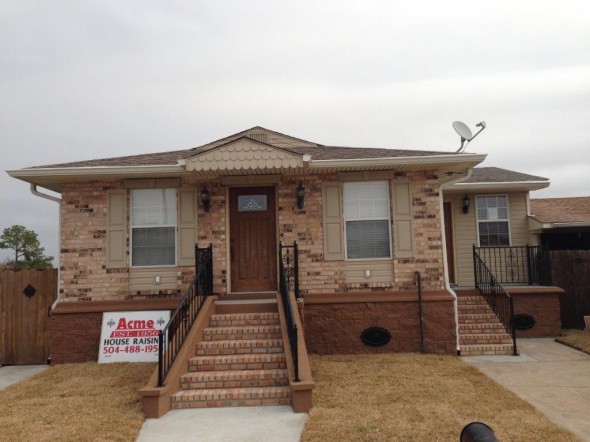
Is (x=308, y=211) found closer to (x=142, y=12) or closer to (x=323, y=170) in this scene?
(x=323, y=170)

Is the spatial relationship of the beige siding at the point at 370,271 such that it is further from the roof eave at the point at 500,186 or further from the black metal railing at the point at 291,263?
the roof eave at the point at 500,186

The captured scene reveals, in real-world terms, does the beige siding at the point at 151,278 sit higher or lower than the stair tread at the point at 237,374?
higher

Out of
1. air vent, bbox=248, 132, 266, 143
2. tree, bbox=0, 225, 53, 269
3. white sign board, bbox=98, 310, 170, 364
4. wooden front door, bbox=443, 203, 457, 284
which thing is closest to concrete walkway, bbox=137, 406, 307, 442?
white sign board, bbox=98, 310, 170, 364

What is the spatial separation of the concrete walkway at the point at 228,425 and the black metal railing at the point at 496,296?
181 inches

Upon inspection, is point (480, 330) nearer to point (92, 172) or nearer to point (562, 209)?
point (562, 209)

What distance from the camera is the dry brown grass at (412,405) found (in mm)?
4422

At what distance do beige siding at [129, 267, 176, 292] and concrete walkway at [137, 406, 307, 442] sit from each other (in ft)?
11.1

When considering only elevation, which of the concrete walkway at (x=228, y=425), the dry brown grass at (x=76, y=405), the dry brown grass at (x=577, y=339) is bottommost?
the dry brown grass at (x=577, y=339)

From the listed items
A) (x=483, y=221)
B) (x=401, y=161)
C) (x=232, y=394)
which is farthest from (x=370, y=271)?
(x=483, y=221)

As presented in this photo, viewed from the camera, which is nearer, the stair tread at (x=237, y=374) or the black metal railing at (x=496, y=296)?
the stair tread at (x=237, y=374)

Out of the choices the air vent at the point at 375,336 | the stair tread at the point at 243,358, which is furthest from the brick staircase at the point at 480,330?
the stair tread at the point at 243,358

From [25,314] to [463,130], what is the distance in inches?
382

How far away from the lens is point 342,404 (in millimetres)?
5258

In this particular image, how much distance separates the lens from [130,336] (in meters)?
8.11
